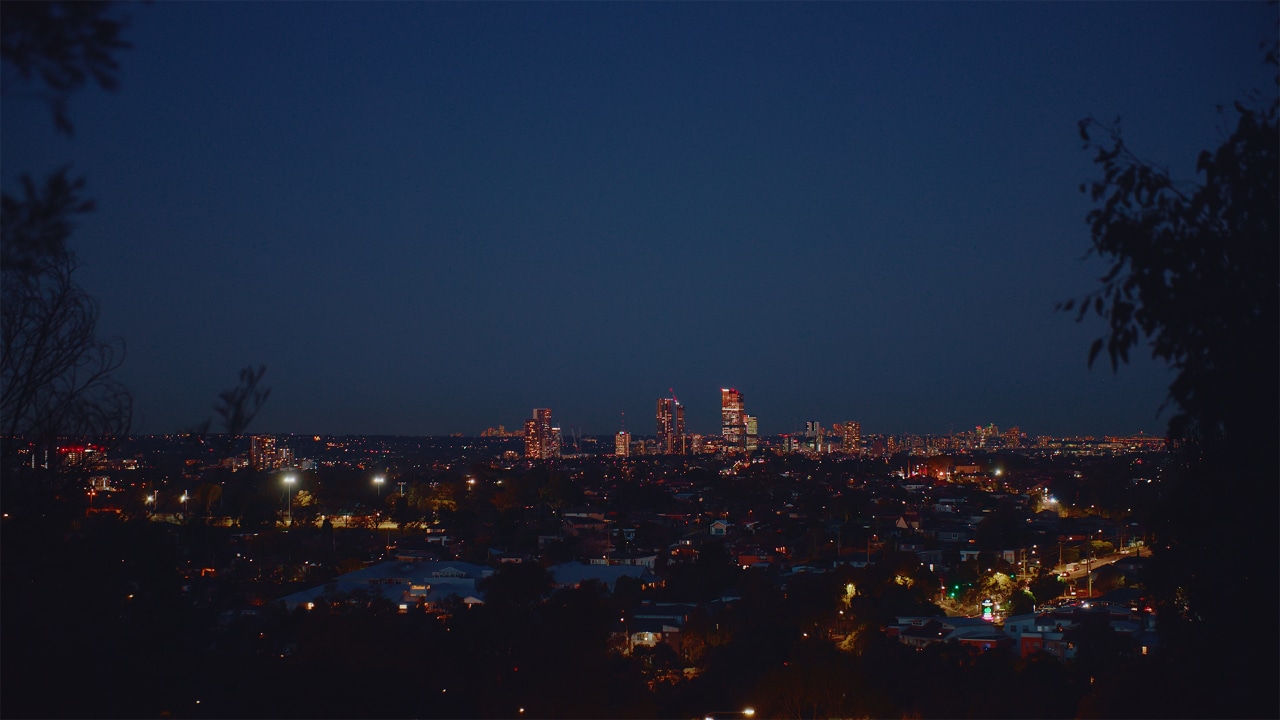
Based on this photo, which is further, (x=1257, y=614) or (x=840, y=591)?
(x=840, y=591)

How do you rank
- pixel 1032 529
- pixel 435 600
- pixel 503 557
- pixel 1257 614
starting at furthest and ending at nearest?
pixel 1032 529
pixel 503 557
pixel 435 600
pixel 1257 614

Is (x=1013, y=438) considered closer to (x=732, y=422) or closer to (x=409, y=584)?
(x=732, y=422)

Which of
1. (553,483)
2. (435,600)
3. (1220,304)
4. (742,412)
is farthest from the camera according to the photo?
(742,412)

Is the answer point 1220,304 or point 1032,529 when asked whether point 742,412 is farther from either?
point 1220,304

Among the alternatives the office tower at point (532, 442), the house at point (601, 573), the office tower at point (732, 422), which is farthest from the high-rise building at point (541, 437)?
the house at point (601, 573)

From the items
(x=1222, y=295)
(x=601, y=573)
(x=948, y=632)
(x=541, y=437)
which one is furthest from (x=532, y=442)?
(x=1222, y=295)

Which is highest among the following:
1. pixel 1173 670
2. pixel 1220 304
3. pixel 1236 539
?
pixel 1220 304

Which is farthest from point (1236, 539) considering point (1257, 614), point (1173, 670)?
point (1173, 670)
